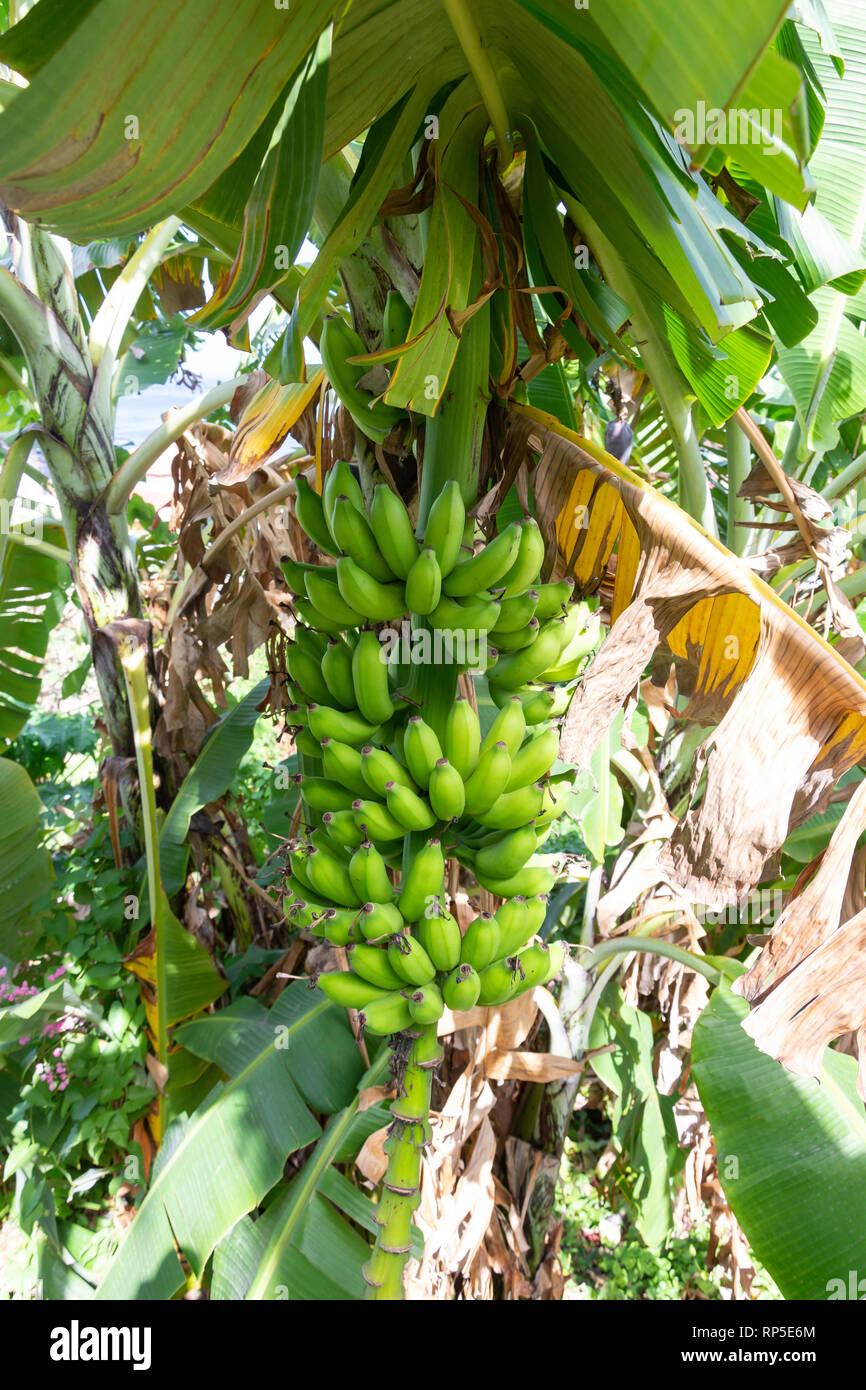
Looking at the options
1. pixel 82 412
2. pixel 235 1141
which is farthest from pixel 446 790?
pixel 82 412

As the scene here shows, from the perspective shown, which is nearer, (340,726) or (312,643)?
(340,726)

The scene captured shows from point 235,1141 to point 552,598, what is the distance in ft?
3.40

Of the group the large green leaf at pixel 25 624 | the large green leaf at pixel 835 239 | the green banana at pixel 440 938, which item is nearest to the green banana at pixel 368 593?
the green banana at pixel 440 938

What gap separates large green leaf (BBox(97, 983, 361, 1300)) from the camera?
A: 1.20m

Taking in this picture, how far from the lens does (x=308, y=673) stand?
0.91 m

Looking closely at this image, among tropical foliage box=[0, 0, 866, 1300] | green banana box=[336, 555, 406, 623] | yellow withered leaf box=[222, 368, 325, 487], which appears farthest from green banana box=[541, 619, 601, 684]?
yellow withered leaf box=[222, 368, 325, 487]

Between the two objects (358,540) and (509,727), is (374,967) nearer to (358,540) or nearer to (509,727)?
(509,727)

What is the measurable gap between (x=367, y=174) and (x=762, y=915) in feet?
4.43

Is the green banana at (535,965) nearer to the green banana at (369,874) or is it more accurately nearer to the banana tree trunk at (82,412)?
the green banana at (369,874)

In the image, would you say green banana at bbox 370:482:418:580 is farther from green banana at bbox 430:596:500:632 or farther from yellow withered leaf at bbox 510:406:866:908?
yellow withered leaf at bbox 510:406:866:908

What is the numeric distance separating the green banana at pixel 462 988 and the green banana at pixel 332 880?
0.13 meters

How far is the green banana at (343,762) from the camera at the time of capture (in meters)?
0.80

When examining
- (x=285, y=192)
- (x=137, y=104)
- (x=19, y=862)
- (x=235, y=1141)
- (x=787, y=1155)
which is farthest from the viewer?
(x=19, y=862)

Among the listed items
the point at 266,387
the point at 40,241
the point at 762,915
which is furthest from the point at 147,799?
the point at 762,915
